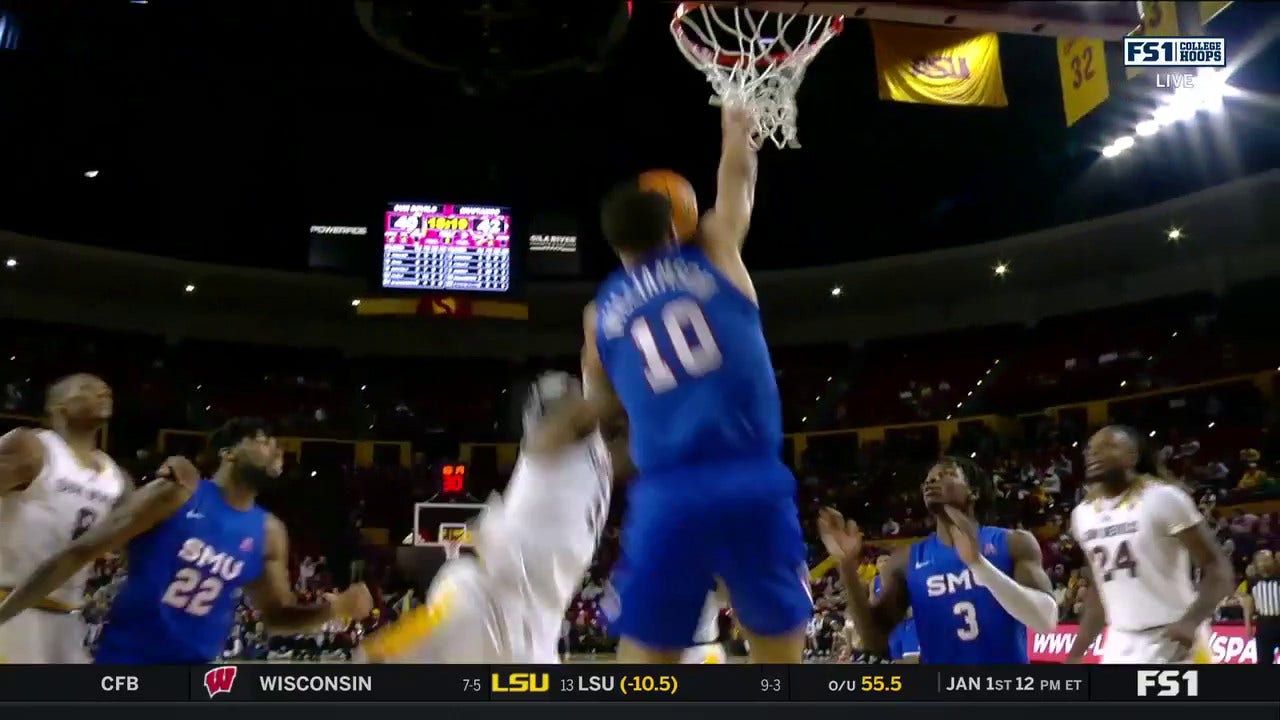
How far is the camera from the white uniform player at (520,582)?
3.30 m

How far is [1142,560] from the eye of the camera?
4.41 metres

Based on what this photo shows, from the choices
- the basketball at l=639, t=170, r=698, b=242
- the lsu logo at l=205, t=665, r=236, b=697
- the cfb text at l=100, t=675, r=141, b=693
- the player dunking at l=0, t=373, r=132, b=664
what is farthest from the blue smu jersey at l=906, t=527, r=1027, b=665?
the player dunking at l=0, t=373, r=132, b=664

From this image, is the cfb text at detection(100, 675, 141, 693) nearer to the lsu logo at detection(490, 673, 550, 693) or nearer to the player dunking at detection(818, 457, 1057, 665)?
the lsu logo at detection(490, 673, 550, 693)

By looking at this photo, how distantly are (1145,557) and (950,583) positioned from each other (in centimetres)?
95

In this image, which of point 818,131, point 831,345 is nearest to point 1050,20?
point 818,131

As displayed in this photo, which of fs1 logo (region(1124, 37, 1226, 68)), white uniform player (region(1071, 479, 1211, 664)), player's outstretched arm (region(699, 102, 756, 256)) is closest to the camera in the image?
player's outstretched arm (region(699, 102, 756, 256))

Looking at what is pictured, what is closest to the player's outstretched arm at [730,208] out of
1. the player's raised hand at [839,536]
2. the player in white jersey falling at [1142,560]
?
the player's raised hand at [839,536]

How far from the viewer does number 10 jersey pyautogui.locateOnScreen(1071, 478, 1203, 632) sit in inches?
171

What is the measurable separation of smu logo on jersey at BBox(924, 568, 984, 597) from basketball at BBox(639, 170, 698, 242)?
177 cm

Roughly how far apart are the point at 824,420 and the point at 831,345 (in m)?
1.30

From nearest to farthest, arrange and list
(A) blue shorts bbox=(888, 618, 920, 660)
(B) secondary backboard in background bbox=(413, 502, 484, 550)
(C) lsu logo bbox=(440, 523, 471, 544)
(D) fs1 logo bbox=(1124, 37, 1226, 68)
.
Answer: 1. (D) fs1 logo bbox=(1124, 37, 1226, 68)
2. (A) blue shorts bbox=(888, 618, 920, 660)
3. (C) lsu logo bbox=(440, 523, 471, 544)
4. (B) secondary backboard in background bbox=(413, 502, 484, 550)

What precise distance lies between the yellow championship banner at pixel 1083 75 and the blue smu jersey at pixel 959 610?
4.39 meters

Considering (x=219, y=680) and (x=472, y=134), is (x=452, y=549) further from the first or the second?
(x=219, y=680)

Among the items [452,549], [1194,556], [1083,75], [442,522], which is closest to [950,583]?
[1194,556]
